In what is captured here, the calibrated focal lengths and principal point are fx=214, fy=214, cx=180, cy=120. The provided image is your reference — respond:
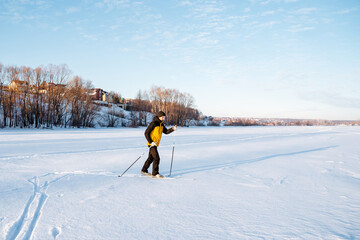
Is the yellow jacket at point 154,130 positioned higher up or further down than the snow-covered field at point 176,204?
A: higher up

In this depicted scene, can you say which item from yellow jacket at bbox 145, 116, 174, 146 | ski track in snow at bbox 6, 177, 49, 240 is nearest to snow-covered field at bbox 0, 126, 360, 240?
ski track in snow at bbox 6, 177, 49, 240

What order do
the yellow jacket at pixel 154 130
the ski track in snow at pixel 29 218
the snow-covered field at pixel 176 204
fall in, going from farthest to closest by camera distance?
the yellow jacket at pixel 154 130, the snow-covered field at pixel 176 204, the ski track in snow at pixel 29 218

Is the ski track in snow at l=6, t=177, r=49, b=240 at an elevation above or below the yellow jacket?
below

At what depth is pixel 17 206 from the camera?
3391 mm

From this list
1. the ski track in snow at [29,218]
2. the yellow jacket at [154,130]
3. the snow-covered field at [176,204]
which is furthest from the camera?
the yellow jacket at [154,130]

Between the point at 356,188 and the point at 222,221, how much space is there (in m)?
4.13

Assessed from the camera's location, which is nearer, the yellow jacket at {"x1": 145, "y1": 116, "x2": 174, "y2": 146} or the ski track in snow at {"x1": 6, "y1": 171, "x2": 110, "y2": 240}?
the ski track in snow at {"x1": 6, "y1": 171, "x2": 110, "y2": 240}

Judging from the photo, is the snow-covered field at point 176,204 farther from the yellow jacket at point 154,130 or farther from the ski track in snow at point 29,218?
the yellow jacket at point 154,130

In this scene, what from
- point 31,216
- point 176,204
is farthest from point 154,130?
point 31,216

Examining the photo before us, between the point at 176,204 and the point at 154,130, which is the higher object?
the point at 154,130

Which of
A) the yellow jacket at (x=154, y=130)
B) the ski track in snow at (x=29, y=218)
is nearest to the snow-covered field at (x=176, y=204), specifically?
the ski track in snow at (x=29, y=218)

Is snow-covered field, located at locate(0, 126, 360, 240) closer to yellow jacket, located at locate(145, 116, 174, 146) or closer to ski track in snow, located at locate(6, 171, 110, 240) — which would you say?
ski track in snow, located at locate(6, 171, 110, 240)

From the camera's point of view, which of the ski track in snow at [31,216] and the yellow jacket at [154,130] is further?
the yellow jacket at [154,130]

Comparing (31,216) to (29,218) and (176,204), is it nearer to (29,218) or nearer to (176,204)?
(29,218)
